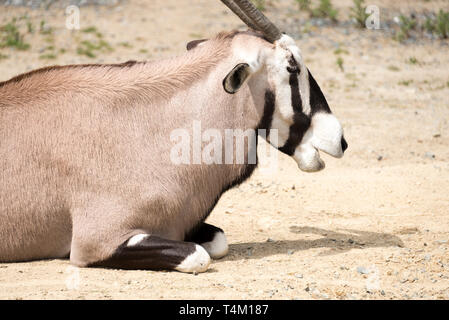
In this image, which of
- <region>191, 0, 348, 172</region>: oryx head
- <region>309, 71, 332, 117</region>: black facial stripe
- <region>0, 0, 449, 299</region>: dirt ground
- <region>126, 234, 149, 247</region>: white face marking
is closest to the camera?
<region>0, 0, 449, 299</region>: dirt ground

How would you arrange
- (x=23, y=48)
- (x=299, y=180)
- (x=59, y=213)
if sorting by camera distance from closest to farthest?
1. (x=59, y=213)
2. (x=299, y=180)
3. (x=23, y=48)

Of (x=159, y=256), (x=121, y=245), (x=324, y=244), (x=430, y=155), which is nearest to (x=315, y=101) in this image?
(x=324, y=244)

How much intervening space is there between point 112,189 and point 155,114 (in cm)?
→ 71

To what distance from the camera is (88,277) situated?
18.2 ft

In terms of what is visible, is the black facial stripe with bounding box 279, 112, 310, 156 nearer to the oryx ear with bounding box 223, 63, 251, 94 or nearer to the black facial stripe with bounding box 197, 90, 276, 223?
the black facial stripe with bounding box 197, 90, 276, 223

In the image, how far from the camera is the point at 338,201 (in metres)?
8.07

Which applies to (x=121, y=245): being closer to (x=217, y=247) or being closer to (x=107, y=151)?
(x=107, y=151)

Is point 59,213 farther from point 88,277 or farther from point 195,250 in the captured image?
point 195,250

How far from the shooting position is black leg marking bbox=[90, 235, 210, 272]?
5668mm

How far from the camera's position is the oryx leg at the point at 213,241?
6.24 meters

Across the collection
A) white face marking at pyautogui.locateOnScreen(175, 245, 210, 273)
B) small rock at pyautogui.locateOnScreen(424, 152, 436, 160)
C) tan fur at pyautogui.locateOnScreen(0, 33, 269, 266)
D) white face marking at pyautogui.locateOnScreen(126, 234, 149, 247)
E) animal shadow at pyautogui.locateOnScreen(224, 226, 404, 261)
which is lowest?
small rock at pyautogui.locateOnScreen(424, 152, 436, 160)

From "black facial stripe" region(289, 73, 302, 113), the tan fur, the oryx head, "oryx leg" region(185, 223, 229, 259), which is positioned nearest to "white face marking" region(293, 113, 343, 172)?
the oryx head

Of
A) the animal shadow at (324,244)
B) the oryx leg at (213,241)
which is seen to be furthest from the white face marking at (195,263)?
the animal shadow at (324,244)

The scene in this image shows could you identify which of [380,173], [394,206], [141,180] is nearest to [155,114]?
[141,180]
